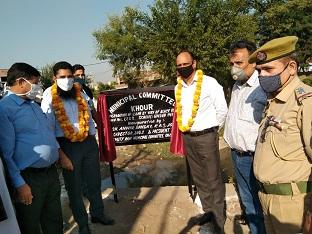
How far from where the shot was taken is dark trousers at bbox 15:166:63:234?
11.2 feet

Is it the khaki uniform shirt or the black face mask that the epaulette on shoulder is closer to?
the khaki uniform shirt

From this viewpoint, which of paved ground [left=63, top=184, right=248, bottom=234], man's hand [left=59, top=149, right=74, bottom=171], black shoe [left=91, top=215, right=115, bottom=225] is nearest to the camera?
man's hand [left=59, top=149, right=74, bottom=171]

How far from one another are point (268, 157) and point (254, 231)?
1445 mm

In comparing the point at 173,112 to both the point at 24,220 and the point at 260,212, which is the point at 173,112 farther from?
the point at 24,220

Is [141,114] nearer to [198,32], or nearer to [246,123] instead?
[246,123]

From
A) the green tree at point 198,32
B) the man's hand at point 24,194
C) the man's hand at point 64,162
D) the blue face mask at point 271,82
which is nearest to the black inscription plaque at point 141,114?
the man's hand at point 64,162

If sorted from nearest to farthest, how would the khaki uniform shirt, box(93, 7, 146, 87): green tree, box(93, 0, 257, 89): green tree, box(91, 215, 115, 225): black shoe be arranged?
the khaki uniform shirt, box(91, 215, 115, 225): black shoe, box(93, 0, 257, 89): green tree, box(93, 7, 146, 87): green tree

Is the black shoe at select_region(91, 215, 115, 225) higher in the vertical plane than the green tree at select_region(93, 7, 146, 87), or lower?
lower

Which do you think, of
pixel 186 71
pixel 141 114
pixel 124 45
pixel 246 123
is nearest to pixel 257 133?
pixel 246 123

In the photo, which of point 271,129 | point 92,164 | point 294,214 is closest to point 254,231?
point 294,214

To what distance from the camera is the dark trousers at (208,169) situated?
4426 millimetres

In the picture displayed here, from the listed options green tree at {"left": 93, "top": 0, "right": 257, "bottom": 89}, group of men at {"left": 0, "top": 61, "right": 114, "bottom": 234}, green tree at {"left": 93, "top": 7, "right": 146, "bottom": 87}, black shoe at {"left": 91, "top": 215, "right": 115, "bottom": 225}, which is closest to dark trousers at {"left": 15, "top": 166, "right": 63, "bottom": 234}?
group of men at {"left": 0, "top": 61, "right": 114, "bottom": 234}

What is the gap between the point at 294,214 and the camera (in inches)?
96.5

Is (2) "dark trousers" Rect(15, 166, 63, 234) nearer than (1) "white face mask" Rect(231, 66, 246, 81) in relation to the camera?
Yes
